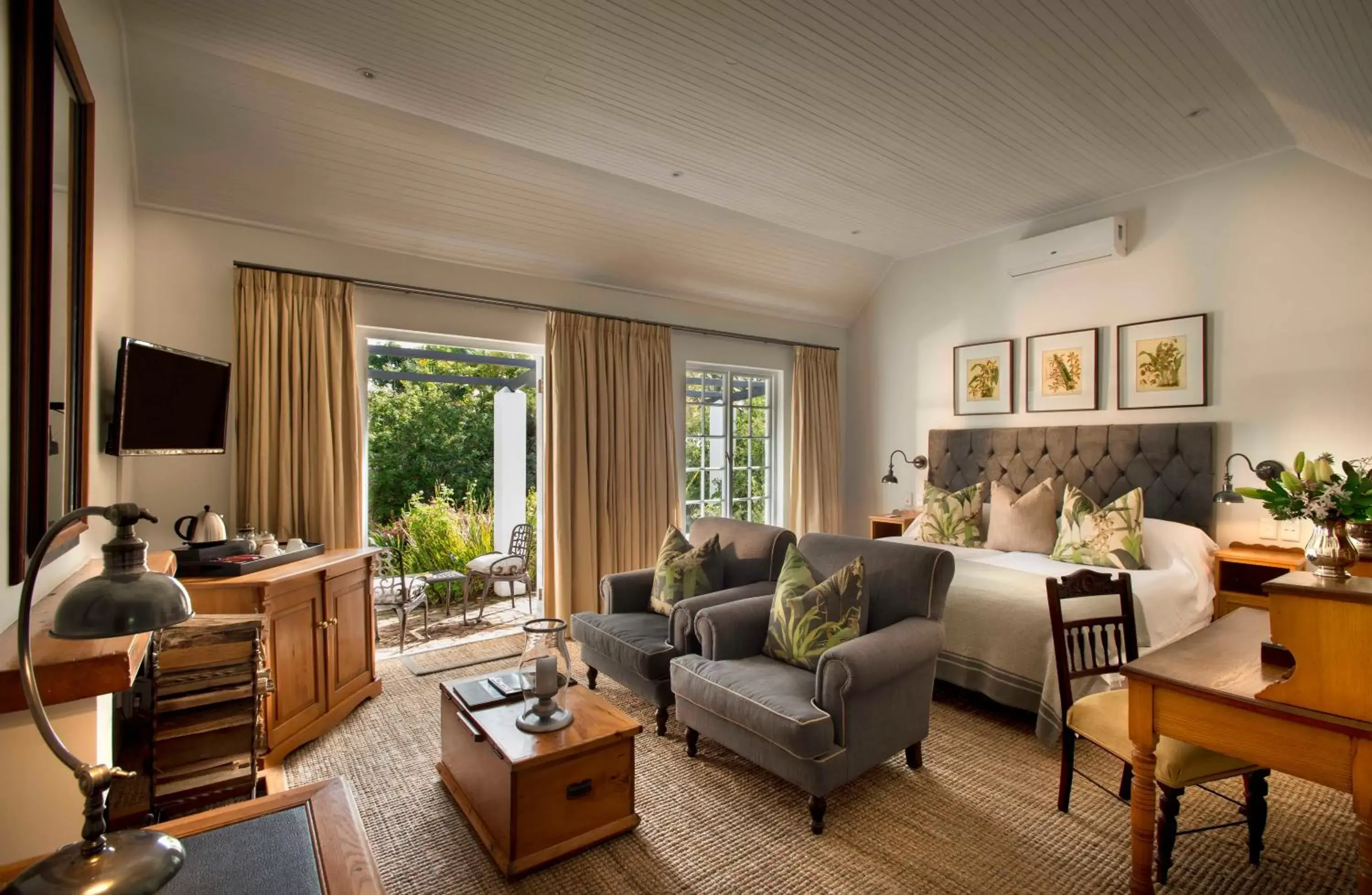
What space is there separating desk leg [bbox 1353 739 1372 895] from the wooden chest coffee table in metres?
1.89

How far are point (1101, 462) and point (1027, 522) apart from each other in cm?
78

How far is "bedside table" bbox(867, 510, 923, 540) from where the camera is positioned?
218 inches

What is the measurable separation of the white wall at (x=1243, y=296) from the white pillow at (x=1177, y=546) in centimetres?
33

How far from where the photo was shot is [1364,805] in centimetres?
145

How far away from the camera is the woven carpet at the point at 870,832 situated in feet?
6.78

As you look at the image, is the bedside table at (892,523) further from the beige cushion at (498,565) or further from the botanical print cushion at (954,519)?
the beige cushion at (498,565)

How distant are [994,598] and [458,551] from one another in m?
4.91

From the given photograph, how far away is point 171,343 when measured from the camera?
11.2 ft

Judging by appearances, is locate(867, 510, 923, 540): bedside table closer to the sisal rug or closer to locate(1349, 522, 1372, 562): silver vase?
the sisal rug

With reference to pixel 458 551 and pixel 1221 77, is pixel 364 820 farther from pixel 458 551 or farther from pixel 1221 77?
pixel 1221 77

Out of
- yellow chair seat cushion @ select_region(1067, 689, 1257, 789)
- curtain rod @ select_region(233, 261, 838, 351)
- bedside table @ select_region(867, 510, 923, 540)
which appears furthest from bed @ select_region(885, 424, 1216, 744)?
curtain rod @ select_region(233, 261, 838, 351)

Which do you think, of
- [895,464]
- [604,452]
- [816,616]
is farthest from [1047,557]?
[604,452]

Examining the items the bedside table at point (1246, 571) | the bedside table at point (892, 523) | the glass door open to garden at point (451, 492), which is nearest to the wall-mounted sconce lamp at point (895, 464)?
the bedside table at point (892, 523)

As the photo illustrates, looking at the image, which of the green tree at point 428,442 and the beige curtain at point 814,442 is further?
the green tree at point 428,442
